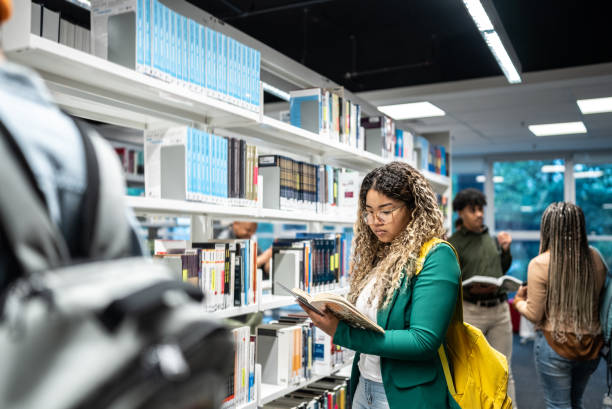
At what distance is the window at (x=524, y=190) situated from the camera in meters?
9.52

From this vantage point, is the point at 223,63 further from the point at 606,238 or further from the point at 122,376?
the point at 606,238

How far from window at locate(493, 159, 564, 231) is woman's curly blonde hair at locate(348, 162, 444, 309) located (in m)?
8.33

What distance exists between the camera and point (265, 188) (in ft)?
9.10

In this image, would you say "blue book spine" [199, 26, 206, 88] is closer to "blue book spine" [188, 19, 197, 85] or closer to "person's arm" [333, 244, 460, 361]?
"blue book spine" [188, 19, 197, 85]

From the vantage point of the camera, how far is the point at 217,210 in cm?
214

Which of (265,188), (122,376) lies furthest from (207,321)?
(265,188)

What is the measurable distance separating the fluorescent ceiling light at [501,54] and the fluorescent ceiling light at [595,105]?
1.92m

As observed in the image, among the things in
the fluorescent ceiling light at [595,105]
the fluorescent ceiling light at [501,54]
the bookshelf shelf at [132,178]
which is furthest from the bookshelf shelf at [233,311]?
the fluorescent ceiling light at [595,105]

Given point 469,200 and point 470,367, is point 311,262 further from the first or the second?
point 469,200

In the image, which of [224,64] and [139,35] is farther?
[224,64]

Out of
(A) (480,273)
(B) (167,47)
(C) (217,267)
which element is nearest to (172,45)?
(B) (167,47)

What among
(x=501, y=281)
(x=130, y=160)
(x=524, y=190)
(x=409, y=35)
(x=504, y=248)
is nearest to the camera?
(x=501, y=281)

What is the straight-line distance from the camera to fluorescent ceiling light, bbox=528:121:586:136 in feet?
24.1

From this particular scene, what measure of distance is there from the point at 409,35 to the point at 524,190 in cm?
477
